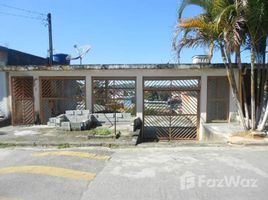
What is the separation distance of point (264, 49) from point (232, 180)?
6245 millimetres

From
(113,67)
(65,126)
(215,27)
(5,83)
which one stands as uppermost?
(215,27)

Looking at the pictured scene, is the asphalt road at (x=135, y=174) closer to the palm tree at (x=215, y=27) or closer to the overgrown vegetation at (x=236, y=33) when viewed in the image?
the overgrown vegetation at (x=236, y=33)

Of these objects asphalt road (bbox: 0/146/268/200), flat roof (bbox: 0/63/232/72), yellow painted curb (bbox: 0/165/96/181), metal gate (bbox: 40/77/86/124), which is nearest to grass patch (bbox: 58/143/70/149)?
asphalt road (bbox: 0/146/268/200)

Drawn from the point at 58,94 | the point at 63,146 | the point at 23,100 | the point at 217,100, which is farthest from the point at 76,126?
the point at 217,100

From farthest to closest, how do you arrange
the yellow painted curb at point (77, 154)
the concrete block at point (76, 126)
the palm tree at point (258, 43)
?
the concrete block at point (76, 126), the palm tree at point (258, 43), the yellow painted curb at point (77, 154)

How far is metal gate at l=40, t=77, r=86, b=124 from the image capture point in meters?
13.5

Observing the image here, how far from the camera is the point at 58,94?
14359mm

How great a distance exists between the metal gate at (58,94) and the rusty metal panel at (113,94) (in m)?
0.62

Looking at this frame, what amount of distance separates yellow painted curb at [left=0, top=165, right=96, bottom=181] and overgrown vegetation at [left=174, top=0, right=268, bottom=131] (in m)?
5.98

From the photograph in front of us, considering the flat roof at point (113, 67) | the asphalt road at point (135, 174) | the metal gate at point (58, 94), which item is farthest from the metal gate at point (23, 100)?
the asphalt road at point (135, 174)

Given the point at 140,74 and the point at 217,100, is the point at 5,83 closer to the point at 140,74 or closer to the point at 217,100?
the point at 140,74

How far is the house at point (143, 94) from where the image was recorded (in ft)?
41.8

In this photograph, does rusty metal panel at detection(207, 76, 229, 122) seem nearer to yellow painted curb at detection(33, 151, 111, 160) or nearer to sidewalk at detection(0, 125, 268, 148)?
sidewalk at detection(0, 125, 268, 148)

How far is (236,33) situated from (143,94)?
5.33 metres
